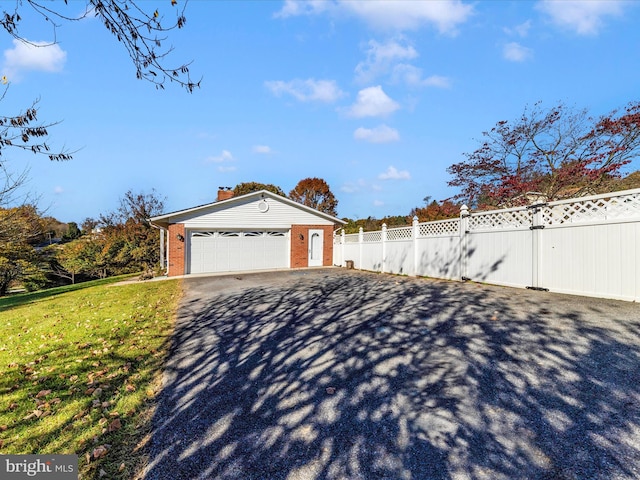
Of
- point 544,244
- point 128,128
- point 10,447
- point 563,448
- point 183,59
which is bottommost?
point 10,447

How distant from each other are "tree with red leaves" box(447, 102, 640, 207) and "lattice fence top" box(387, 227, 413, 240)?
9.91 ft

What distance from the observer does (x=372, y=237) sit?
15.6m

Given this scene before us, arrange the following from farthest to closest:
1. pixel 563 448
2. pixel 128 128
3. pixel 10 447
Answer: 1. pixel 128 128
2. pixel 10 447
3. pixel 563 448

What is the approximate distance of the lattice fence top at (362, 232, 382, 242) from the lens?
49.3 feet

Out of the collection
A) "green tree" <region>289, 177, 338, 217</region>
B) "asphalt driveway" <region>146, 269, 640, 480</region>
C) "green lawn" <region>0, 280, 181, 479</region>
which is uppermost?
"green tree" <region>289, 177, 338, 217</region>

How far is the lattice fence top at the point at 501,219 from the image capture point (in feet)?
26.2

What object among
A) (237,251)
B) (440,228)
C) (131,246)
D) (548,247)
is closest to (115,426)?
(548,247)

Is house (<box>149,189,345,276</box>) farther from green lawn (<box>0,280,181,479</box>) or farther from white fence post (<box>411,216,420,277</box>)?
green lawn (<box>0,280,181,479</box>)

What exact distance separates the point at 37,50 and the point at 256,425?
4201mm

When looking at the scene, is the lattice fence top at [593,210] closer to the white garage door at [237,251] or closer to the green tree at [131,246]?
the white garage door at [237,251]

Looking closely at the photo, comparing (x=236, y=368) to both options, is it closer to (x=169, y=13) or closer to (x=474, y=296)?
(x=169, y=13)

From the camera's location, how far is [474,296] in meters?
7.14

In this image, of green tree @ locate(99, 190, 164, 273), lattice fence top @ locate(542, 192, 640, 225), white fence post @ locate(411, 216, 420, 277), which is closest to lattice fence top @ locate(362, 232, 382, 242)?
white fence post @ locate(411, 216, 420, 277)

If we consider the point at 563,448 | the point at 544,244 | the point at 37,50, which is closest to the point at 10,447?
the point at 37,50
